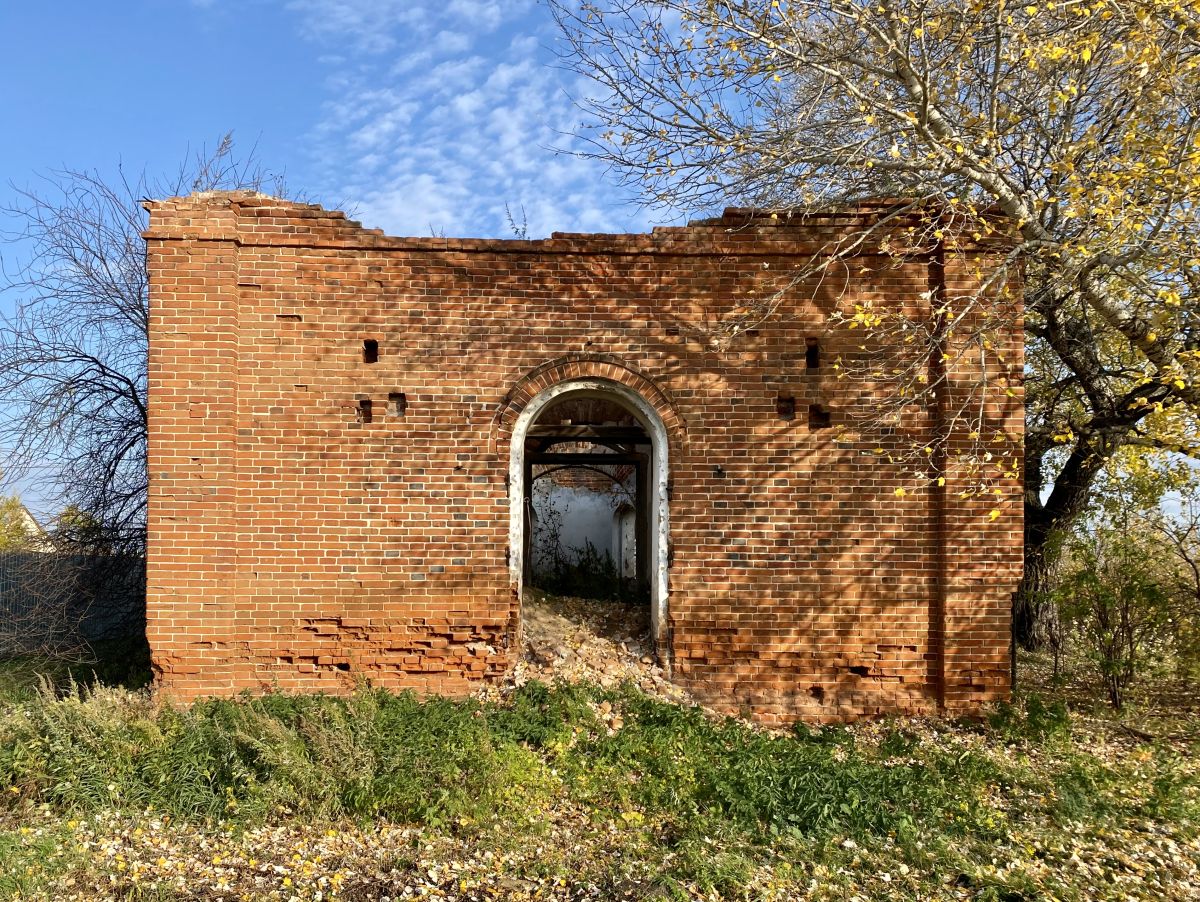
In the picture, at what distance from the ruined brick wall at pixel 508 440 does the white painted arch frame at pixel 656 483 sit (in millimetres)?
96

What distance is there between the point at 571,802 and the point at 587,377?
358 centimetres

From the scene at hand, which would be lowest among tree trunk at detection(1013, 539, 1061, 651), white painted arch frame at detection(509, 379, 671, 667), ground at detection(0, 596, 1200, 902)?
ground at detection(0, 596, 1200, 902)

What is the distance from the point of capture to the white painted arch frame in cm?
704

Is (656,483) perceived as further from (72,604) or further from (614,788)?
(72,604)

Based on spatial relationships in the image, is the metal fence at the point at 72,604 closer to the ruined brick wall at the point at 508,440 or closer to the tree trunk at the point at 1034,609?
the ruined brick wall at the point at 508,440

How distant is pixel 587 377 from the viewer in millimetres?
7086

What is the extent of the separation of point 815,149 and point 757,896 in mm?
5995

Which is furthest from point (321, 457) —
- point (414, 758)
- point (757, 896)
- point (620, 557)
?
point (620, 557)

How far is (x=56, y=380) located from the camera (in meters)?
9.67

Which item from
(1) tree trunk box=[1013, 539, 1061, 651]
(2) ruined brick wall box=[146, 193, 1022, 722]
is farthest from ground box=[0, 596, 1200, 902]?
(1) tree trunk box=[1013, 539, 1061, 651]

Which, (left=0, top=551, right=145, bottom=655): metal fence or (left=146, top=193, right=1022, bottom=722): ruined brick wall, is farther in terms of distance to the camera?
(left=0, top=551, right=145, bottom=655): metal fence

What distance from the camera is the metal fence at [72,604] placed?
8.68 metres

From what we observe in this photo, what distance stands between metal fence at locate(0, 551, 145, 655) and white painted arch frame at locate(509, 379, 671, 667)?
5.42 meters

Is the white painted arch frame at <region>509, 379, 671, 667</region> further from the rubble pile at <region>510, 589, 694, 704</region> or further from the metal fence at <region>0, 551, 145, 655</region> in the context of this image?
the metal fence at <region>0, 551, 145, 655</region>
